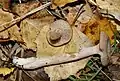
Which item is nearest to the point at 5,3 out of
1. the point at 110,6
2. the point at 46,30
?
the point at 46,30

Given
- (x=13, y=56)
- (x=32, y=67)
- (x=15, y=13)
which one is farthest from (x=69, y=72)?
(x=15, y=13)

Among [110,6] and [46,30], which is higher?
[110,6]

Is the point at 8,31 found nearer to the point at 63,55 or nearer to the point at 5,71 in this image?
the point at 5,71

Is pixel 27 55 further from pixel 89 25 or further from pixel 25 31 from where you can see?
pixel 89 25

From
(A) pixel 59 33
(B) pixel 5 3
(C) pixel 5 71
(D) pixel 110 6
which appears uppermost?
(B) pixel 5 3

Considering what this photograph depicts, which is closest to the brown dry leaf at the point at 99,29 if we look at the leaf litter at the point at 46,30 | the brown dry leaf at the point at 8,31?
the leaf litter at the point at 46,30

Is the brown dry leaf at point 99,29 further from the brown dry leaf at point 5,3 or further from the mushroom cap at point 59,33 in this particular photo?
the brown dry leaf at point 5,3

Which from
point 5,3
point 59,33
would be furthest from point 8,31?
point 59,33
